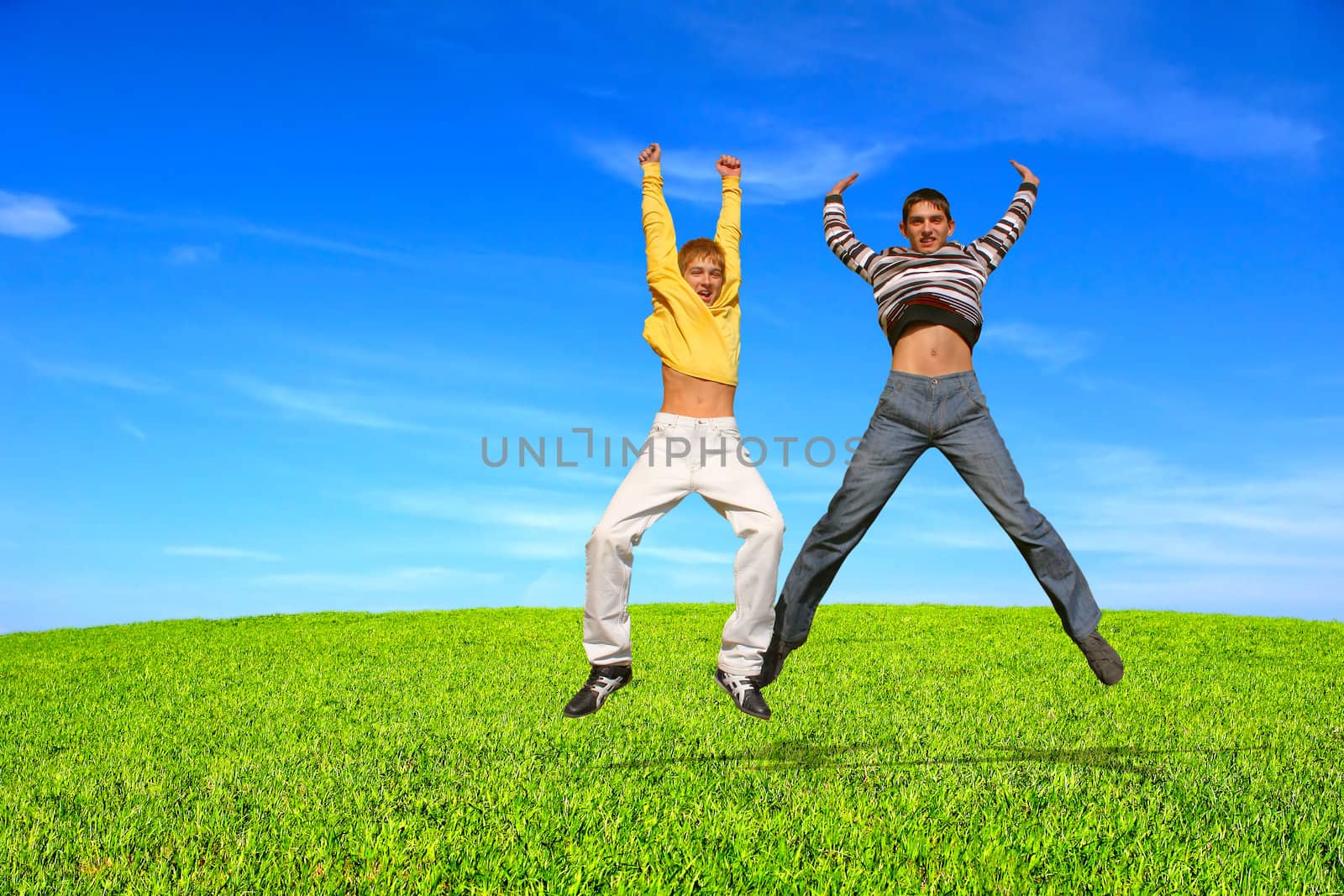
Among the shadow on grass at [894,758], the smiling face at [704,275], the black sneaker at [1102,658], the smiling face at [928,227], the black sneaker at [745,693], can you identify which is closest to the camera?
the black sneaker at [1102,658]

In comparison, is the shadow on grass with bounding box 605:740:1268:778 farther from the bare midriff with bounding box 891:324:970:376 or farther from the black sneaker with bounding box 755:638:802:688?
the bare midriff with bounding box 891:324:970:376

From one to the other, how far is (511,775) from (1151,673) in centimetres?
737

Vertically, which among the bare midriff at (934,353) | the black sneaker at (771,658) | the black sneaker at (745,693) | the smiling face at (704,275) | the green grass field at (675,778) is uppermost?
the smiling face at (704,275)

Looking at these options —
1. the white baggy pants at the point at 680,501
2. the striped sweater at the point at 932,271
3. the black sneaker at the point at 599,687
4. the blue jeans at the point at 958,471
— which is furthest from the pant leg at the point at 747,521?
the striped sweater at the point at 932,271

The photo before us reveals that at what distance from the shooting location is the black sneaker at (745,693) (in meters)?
5.03

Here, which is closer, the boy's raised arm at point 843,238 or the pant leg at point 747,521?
the pant leg at point 747,521

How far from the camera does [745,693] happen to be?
201 inches

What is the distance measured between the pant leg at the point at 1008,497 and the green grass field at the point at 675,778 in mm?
1097

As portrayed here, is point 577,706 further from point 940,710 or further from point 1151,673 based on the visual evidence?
point 1151,673

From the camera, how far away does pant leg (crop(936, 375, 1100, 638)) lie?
4.93 meters

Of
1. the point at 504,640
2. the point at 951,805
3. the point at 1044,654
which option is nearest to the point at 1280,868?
the point at 951,805

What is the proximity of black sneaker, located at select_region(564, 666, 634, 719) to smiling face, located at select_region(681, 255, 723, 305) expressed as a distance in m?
2.10

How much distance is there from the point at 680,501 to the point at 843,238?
5.98 ft

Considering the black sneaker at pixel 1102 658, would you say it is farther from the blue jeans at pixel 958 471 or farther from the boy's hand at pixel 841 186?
the boy's hand at pixel 841 186
